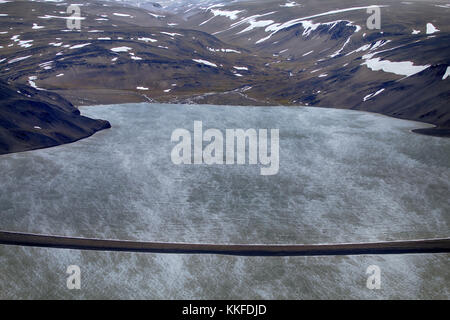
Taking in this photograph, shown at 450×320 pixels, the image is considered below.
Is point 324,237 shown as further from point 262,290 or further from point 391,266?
point 262,290

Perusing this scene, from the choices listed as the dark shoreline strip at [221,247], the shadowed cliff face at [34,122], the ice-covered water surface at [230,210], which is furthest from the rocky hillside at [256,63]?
the dark shoreline strip at [221,247]

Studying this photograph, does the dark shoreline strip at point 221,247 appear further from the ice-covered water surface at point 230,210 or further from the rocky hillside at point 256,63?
the rocky hillside at point 256,63

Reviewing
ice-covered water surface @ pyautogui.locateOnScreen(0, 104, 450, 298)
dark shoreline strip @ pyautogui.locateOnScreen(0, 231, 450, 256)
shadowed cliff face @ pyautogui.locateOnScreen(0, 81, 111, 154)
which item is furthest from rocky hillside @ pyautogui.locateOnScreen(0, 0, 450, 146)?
dark shoreline strip @ pyautogui.locateOnScreen(0, 231, 450, 256)

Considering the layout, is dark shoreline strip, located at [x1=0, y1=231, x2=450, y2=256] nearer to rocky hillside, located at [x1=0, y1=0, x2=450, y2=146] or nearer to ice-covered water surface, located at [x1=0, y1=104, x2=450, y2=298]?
ice-covered water surface, located at [x1=0, y1=104, x2=450, y2=298]

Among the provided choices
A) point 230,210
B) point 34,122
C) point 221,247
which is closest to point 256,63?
point 34,122

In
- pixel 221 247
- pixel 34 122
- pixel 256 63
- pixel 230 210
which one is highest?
pixel 256 63

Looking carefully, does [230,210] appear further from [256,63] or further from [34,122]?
[256,63]
